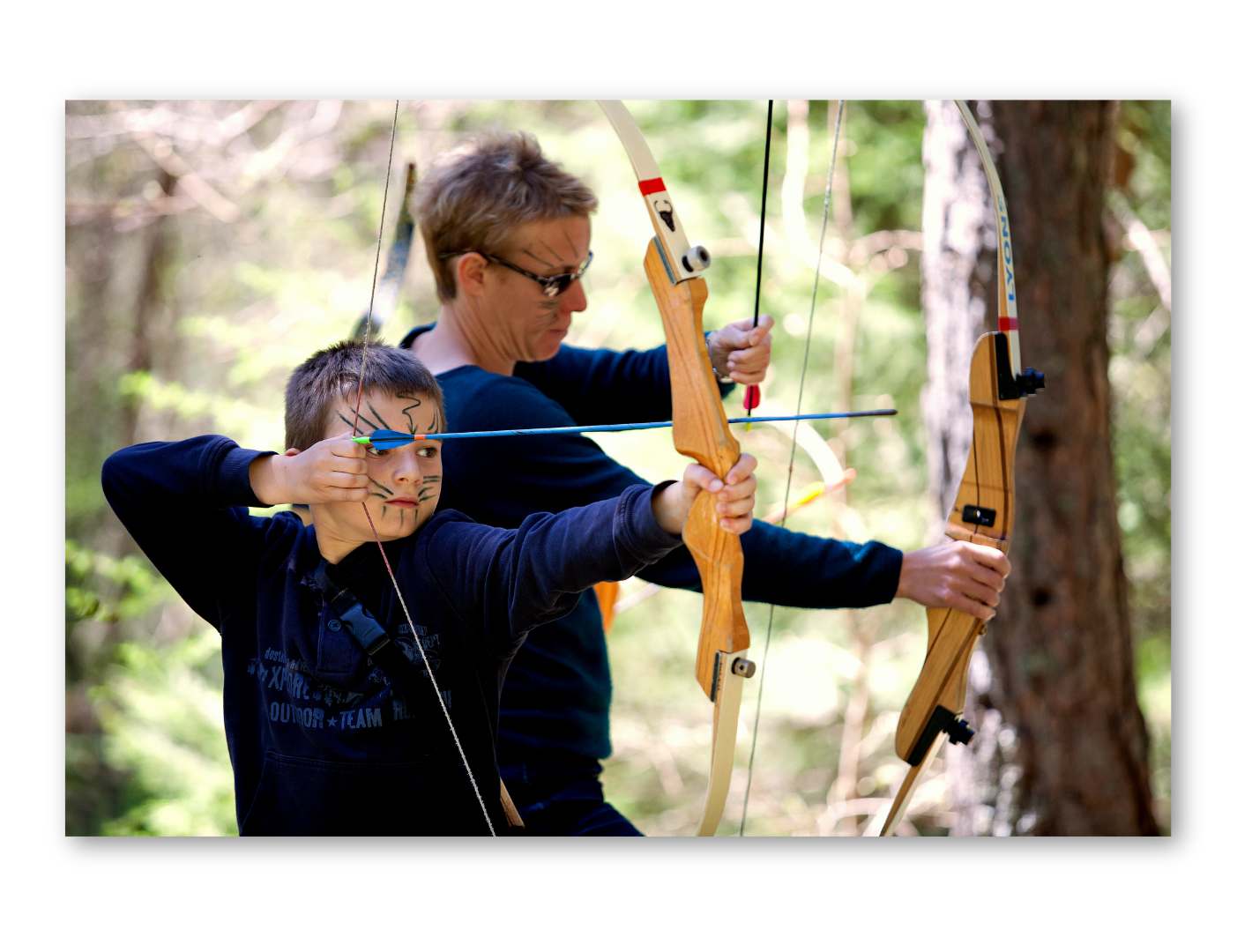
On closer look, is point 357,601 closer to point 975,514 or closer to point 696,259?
point 696,259

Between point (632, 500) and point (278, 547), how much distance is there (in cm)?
50

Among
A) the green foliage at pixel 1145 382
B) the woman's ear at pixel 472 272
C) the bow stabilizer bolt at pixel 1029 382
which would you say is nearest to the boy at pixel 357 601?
the woman's ear at pixel 472 272

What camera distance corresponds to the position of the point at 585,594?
59.6 inches

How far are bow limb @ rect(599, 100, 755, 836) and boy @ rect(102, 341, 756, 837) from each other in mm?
171

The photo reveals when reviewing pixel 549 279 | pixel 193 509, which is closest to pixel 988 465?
pixel 549 279

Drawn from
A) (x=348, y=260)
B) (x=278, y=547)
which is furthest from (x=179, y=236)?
(x=278, y=547)

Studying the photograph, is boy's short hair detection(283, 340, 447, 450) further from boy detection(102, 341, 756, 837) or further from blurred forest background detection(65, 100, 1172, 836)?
blurred forest background detection(65, 100, 1172, 836)

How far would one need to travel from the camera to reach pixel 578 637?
1.48m

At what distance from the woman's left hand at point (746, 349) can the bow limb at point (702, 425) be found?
1.22 feet

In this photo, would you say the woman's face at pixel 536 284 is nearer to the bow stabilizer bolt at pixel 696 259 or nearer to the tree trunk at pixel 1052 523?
the bow stabilizer bolt at pixel 696 259

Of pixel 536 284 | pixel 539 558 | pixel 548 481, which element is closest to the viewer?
pixel 539 558

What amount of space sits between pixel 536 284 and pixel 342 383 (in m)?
0.33

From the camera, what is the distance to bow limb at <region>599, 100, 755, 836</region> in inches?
44.5

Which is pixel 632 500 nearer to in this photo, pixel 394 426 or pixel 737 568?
pixel 737 568
